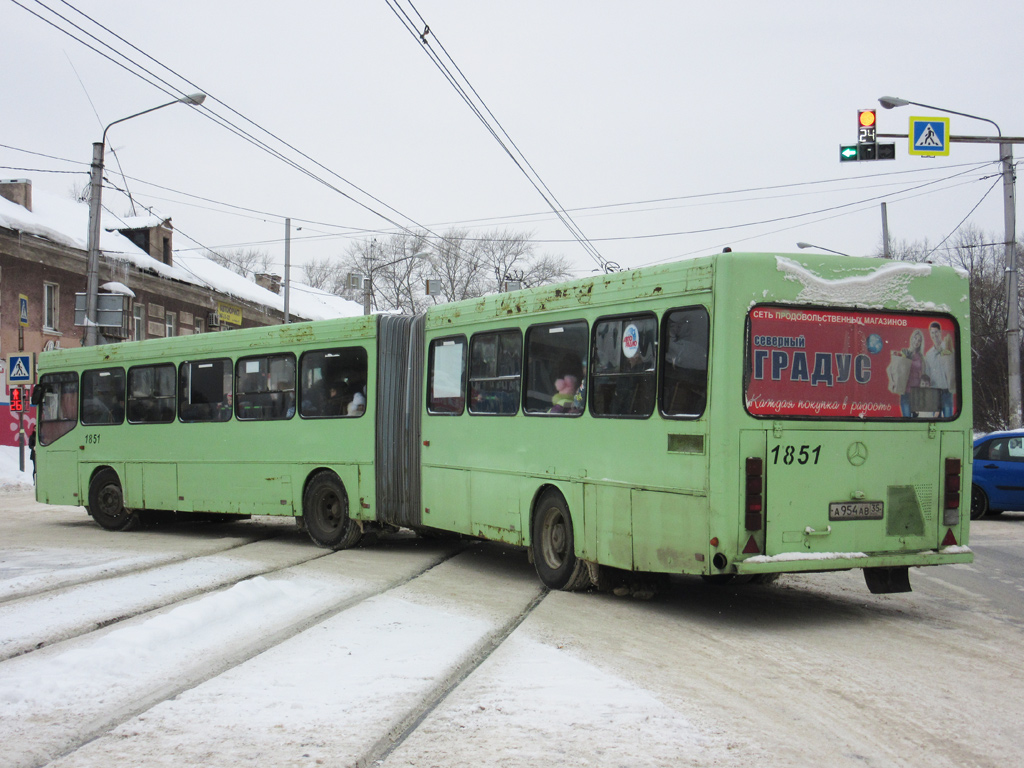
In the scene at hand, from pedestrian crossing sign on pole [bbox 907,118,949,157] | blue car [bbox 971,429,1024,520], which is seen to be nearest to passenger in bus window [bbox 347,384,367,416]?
pedestrian crossing sign on pole [bbox 907,118,949,157]

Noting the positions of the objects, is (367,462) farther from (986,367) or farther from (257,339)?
(986,367)

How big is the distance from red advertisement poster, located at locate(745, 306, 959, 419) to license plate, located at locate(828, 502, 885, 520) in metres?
0.66

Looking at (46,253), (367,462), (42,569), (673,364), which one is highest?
(46,253)

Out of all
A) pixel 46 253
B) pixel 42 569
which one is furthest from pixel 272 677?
pixel 46 253

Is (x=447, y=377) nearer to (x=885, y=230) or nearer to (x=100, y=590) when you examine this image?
(x=100, y=590)

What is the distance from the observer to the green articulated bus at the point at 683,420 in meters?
7.84

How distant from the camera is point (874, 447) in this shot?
8133 mm

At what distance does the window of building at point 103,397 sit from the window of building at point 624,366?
9.51 meters

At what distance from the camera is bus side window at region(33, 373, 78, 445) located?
55.5 feet

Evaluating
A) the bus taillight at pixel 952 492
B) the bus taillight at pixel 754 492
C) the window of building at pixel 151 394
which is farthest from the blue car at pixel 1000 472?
the window of building at pixel 151 394

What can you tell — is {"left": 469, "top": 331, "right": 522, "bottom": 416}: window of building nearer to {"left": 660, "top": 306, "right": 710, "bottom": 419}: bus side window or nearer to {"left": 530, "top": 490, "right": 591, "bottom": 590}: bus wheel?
{"left": 530, "top": 490, "right": 591, "bottom": 590}: bus wheel

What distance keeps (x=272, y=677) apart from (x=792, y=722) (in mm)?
2914

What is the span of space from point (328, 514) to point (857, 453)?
23.8 feet

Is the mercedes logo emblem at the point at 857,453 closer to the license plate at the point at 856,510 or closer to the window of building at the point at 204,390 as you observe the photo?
the license plate at the point at 856,510
